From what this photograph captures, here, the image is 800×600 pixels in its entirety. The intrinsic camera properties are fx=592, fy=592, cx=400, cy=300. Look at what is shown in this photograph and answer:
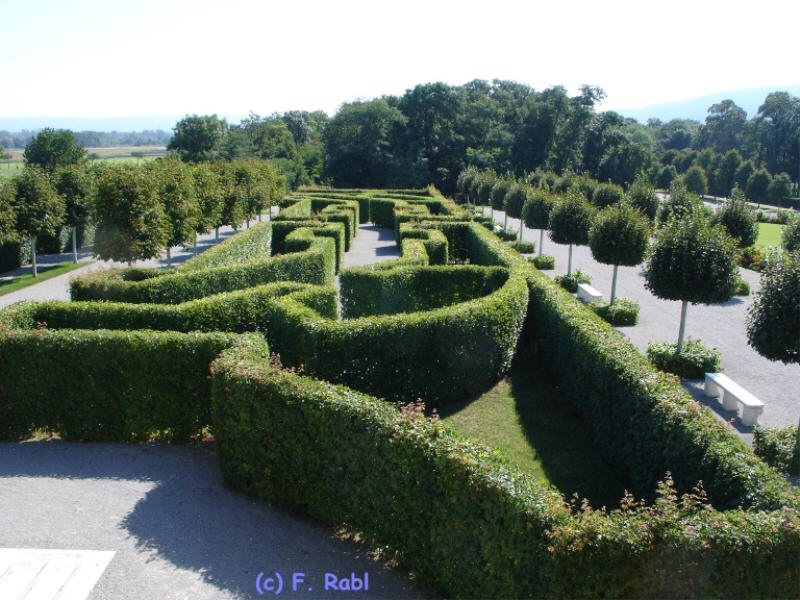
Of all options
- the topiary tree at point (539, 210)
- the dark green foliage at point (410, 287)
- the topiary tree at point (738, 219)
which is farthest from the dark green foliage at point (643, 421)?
the topiary tree at point (738, 219)

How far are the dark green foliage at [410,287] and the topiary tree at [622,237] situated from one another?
12.5 feet

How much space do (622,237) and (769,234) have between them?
28097mm

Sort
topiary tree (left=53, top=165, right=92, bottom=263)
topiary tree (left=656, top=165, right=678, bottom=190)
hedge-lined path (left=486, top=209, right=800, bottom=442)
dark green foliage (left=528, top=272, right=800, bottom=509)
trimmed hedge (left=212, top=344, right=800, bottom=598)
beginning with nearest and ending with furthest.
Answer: trimmed hedge (left=212, top=344, right=800, bottom=598)
dark green foliage (left=528, top=272, right=800, bottom=509)
hedge-lined path (left=486, top=209, right=800, bottom=442)
topiary tree (left=53, top=165, right=92, bottom=263)
topiary tree (left=656, top=165, right=678, bottom=190)

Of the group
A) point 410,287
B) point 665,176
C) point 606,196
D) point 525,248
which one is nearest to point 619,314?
point 410,287

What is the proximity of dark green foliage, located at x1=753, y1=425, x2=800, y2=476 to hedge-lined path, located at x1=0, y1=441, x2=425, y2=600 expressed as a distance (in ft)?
20.6

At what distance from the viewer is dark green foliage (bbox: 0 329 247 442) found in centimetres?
909

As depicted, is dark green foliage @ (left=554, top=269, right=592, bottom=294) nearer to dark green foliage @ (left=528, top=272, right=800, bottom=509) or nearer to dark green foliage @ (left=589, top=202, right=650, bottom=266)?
dark green foliage @ (left=589, top=202, right=650, bottom=266)

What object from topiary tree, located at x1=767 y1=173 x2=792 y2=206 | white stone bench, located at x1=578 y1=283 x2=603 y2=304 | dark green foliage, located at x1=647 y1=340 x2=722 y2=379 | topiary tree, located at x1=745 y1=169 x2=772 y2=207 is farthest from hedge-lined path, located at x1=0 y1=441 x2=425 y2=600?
topiary tree, located at x1=745 y1=169 x2=772 y2=207

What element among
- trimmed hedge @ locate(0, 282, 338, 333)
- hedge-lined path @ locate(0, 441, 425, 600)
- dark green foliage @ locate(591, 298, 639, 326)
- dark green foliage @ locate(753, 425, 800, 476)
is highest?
trimmed hedge @ locate(0, 282, 338, 333)

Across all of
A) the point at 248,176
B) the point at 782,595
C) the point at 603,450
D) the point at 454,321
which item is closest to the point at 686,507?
the point at 782,595

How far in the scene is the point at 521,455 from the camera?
9172 mm

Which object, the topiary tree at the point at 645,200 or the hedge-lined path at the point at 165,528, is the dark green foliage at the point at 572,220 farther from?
the hedge-lined path at the point at 165,528

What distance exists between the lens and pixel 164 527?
23.2ft

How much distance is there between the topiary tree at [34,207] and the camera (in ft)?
78.6
